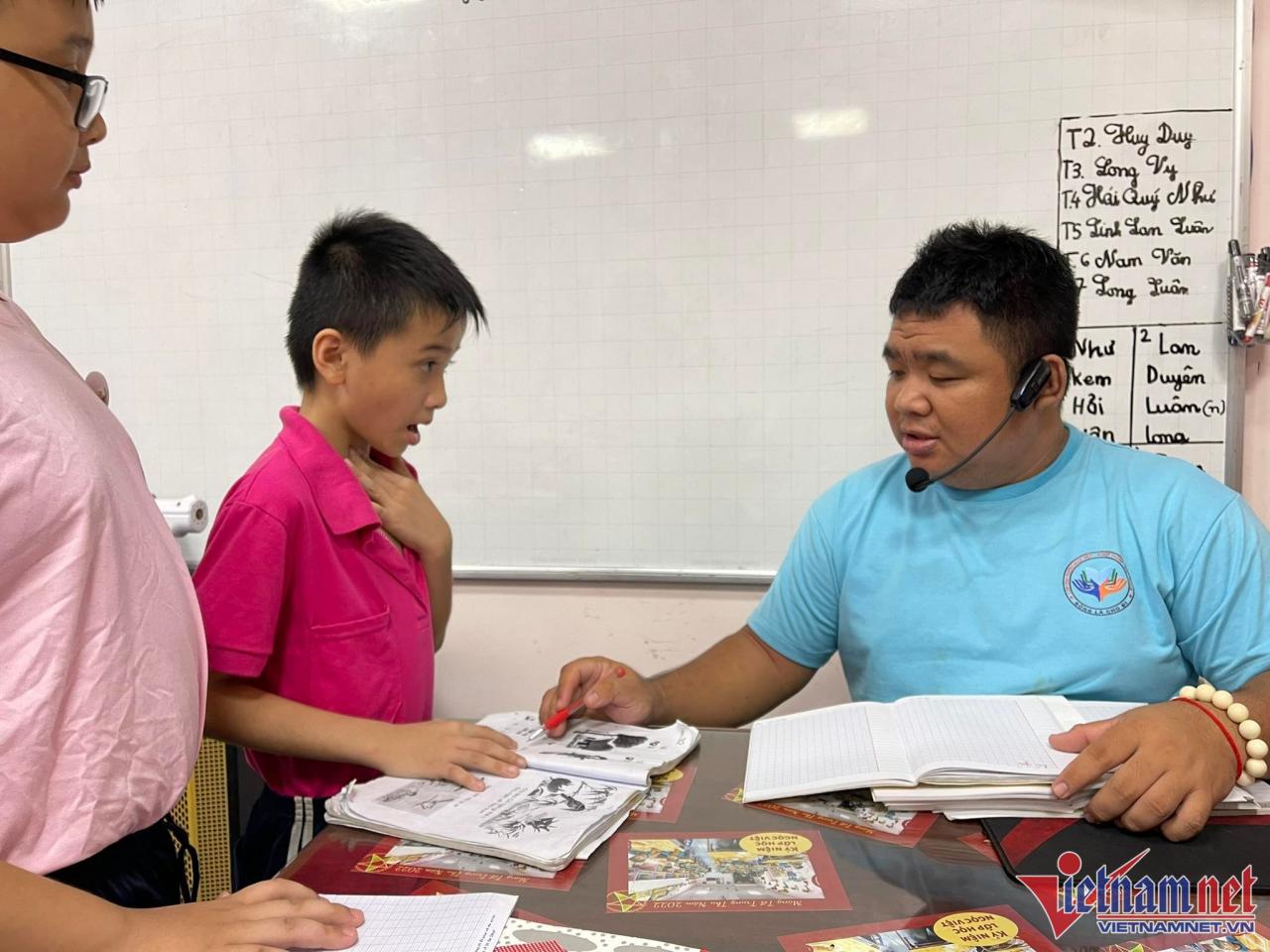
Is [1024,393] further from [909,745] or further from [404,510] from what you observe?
[404,510]

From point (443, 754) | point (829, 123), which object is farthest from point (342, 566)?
point (829, 123)

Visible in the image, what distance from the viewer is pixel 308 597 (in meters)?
1.12

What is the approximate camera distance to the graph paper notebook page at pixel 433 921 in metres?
0.70

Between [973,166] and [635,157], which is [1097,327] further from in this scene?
[635,157]

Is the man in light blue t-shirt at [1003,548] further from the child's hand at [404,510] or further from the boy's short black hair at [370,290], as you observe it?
the boy's short black hair at [370,290]

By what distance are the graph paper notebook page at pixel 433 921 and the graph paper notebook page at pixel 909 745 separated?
0.31m

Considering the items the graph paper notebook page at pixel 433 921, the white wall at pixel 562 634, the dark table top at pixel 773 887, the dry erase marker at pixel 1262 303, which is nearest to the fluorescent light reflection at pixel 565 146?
the white wall at pixel 562 634

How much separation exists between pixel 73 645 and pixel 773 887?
22.5 inches

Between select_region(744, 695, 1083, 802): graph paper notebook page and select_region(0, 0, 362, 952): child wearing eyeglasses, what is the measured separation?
18.4 inches

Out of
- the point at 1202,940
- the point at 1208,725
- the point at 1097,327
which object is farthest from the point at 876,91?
the point at 1202,940

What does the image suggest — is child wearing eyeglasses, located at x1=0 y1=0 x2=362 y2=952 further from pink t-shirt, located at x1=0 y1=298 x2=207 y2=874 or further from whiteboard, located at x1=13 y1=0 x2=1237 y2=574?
whiteboard, located at x1=13 y1=0 x2=1237 y2=574

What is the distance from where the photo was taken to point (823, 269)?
5.90ft

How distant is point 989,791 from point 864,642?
475mm

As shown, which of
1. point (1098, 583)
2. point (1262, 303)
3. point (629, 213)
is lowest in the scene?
point (1098, 583)
